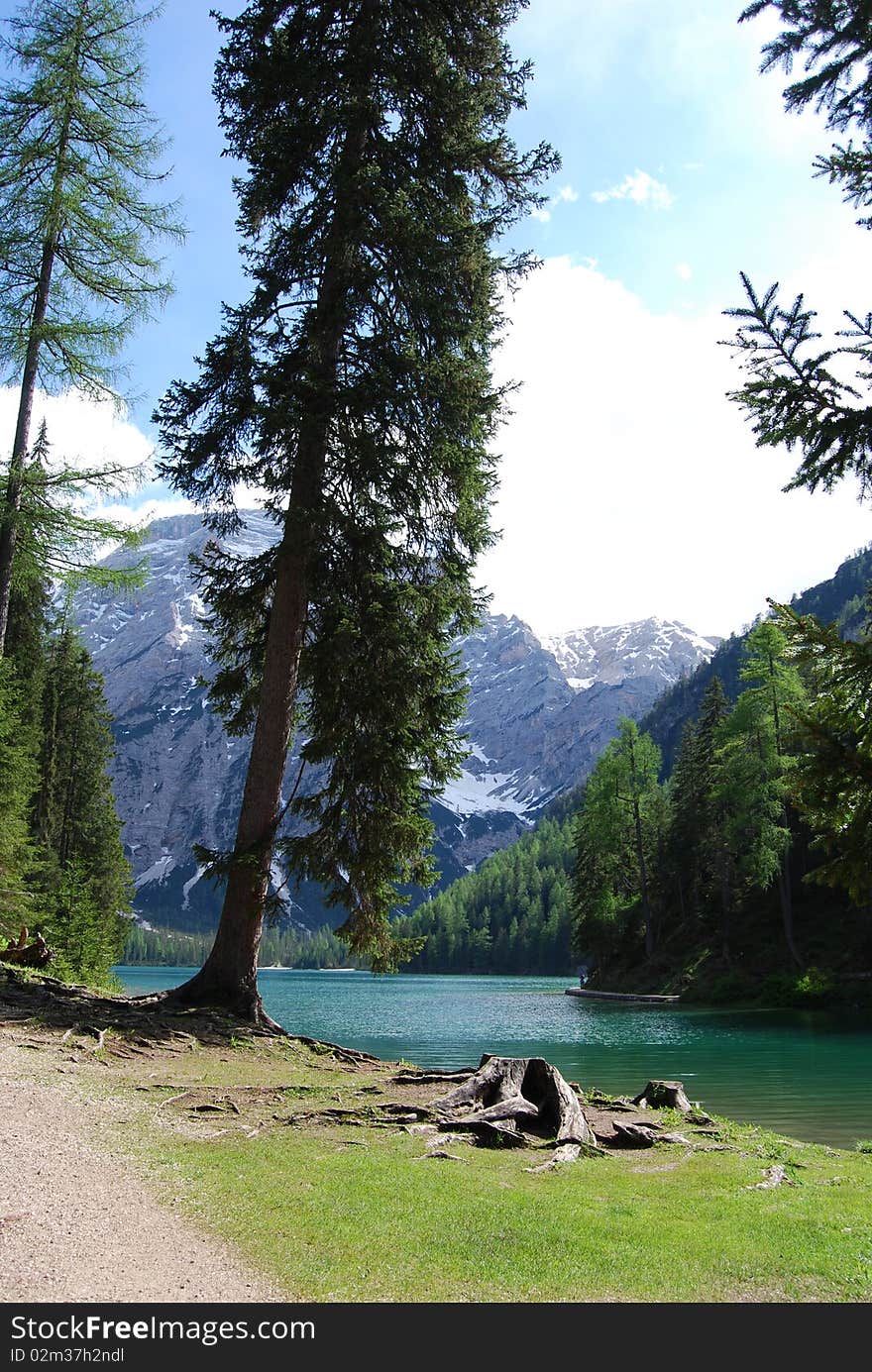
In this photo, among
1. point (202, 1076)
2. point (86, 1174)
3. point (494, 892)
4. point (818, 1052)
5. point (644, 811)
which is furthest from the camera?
point (494, 892)

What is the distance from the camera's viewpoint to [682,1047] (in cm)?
2747

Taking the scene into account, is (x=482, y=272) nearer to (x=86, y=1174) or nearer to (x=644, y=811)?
(x=86, y=1174)

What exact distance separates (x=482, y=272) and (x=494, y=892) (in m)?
143

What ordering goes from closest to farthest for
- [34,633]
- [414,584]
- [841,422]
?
1. [841,422]
2. [414,584]
3. [34,633]

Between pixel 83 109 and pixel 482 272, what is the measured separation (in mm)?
8874

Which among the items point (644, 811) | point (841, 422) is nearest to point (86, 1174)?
point (841, 422)

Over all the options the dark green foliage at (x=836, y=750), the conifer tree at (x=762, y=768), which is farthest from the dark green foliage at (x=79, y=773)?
the dark green foliage at (x=836, y=750)

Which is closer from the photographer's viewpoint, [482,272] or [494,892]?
[482,272]

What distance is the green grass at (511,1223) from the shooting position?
4887 mm

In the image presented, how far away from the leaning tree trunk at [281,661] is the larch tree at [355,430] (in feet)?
0.13

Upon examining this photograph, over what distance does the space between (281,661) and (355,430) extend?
4.09 m

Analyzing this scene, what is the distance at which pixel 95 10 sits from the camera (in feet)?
56.2

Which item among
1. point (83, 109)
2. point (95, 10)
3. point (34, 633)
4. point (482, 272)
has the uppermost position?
point (95, 10)
